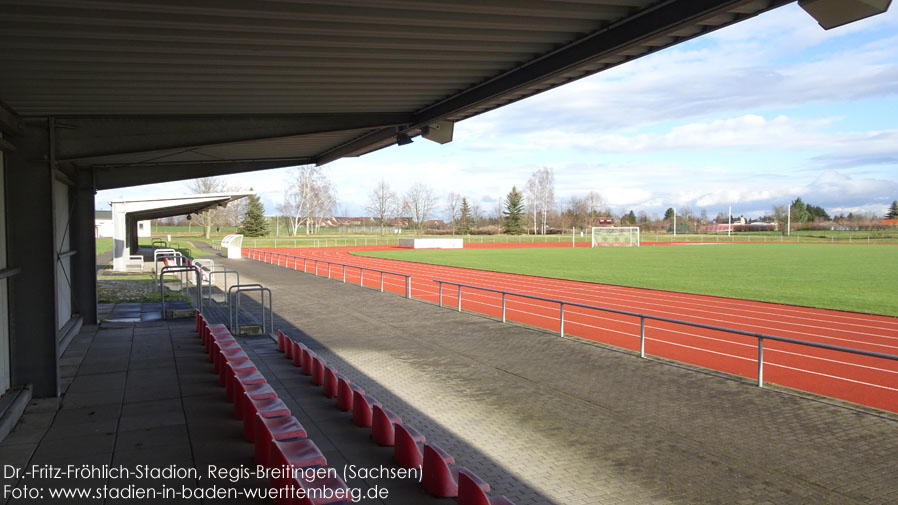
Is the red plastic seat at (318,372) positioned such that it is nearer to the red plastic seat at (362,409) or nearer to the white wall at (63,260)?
the red plastic seat at (362,409)

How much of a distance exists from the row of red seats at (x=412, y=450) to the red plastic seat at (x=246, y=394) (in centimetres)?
96

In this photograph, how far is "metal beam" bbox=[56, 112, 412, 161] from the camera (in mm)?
7840

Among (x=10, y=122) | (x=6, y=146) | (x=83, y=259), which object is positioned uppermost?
(x=10, y=122)

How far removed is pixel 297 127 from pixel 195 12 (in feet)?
14.4

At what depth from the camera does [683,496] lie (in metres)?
5.10

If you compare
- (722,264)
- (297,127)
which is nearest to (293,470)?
(297,127)

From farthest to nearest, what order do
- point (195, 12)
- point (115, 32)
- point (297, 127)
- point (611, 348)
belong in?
point (611, 348)
point (297, 127)
point (115, 32)
point (195, 12)

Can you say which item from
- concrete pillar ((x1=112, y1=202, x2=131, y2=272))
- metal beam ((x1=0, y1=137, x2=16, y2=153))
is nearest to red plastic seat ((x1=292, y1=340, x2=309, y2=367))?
metal beam ((x1=0, y1=137, x2=16, y2=153))

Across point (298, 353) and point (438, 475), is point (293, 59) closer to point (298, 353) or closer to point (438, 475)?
point (438, 475)

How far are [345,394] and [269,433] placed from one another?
7.09ft

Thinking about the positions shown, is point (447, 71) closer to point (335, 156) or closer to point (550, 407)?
point (550, 407)

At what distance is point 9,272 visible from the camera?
6.95 meters

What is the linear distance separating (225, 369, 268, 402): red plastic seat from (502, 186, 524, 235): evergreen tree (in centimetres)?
8947

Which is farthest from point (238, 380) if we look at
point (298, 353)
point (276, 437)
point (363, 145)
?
point (363, 145)
